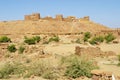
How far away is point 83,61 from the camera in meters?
16.2

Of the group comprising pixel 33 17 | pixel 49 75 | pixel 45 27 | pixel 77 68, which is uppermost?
pixel 33 17

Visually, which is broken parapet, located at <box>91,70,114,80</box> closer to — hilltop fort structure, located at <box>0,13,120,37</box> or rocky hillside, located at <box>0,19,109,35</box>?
hilltop fort structure, located at <box>0,13,120,37</box>

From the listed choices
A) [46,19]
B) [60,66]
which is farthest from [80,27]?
[60,66]

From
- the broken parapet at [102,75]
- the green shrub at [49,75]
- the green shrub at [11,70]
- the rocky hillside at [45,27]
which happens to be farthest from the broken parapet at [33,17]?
the broken parapet at [102,75]

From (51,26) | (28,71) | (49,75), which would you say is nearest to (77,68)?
(49,75)

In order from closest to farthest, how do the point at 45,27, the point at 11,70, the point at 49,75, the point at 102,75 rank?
the point at 102,75, the point at 49,75, the point at 11,70, the point at 45,27

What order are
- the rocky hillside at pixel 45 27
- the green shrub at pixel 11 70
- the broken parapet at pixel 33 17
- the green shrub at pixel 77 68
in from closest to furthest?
the green shrub at pixel 77 68 → the green shrub at pixel 11 70 → the rocky hillside at pixel 45 27 → the broken parapet at pixel 33 17

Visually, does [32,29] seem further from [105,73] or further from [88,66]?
[105,73]

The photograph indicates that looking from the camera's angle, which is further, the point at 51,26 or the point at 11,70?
the point at 51,26

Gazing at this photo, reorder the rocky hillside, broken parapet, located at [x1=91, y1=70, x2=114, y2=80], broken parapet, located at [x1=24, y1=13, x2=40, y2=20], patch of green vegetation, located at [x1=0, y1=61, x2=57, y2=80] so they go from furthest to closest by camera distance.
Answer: broken parapet, located at [x1=24, y1=13, x2=40, y2=20]
the rocky hillside
patch of green vegetation, located at [x1=0, y1=61, x2=57, y2=80]
broken parapet, located at [x1=91, y1=70, x2=114, y2=80]

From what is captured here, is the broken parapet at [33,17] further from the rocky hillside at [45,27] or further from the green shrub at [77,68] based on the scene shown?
the green shrub at [77,68]

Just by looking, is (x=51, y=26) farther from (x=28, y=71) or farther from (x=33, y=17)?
(x=28, y=71)

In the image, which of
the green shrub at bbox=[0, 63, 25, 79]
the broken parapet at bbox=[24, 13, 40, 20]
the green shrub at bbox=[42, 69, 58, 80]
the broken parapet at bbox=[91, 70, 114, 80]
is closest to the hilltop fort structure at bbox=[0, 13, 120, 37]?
the broken parapet at bbox=[24, 13, 40, 20]

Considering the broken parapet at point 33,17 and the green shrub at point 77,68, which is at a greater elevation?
the broken parapet at point 33,17
